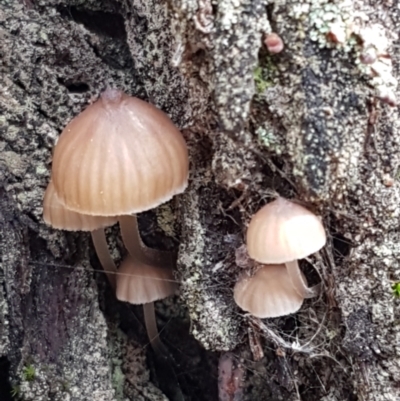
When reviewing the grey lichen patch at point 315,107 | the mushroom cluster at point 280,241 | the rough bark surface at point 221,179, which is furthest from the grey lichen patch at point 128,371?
the grey lichen patch at point 315,107

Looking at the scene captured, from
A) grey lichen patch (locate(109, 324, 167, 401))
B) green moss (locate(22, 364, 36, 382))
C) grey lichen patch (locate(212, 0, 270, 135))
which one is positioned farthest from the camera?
grey lichen patch (locate(109, 324, 167, 401))

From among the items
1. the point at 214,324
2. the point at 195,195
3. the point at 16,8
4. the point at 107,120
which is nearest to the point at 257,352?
the point at 214,324

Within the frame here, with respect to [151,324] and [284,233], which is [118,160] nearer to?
[284,233]

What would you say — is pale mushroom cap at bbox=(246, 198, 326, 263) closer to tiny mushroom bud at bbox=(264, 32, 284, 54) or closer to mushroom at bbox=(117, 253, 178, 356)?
tiny mushroom bud at bbox=(264, 32, 284, 54)

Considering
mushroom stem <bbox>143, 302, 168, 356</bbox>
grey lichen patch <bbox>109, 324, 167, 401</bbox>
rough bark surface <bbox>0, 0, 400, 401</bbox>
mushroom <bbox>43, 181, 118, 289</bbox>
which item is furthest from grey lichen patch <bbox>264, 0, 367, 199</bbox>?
grey lichen patch <bbox>109, 324, 167, 401</bbox>

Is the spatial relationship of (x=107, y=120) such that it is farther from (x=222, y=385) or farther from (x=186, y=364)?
(x=186, y=364)
